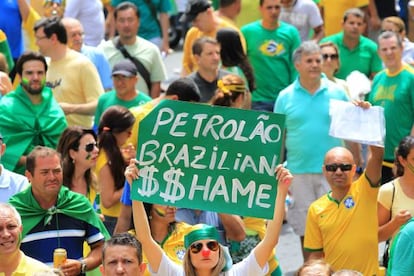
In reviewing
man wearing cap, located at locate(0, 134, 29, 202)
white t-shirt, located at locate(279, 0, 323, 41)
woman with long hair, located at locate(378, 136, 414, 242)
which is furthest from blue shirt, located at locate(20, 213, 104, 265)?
white t-shirt, located at locate(279, 0, 323, 41)

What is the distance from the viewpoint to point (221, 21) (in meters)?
15.2

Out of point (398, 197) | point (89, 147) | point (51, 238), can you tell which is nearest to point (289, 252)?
point (398, 197)

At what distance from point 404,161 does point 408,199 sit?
0.32 meters

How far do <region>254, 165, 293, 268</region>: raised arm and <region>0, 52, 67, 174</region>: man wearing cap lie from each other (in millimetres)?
3555

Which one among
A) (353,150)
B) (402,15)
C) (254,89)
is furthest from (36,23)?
(402,15)

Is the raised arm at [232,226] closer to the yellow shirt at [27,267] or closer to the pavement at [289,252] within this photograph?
the yellow shirt at [27,267]

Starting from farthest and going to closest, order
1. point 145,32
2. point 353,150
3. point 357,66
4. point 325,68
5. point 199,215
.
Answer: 1. point 145,32
2. point 357,66
3. point 325,68
4. point 353,150
5. point 199,215

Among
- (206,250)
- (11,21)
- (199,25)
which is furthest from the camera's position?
(199,25)

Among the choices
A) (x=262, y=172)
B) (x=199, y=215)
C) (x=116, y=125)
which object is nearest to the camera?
(x=262, y=172)

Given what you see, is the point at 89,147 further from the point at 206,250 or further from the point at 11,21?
the point at 11,21

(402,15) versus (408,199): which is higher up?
(402,15)

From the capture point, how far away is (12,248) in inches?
345

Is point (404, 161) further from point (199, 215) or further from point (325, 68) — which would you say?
point (325, 68)

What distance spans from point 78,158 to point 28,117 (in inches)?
49.0
